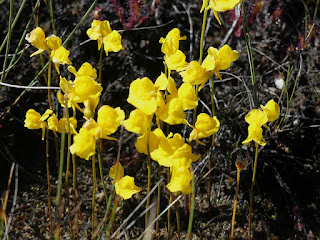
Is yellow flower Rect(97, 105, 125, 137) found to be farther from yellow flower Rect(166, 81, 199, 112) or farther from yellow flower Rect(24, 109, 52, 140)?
yellow flower Rect(24, 109, 52, 140)

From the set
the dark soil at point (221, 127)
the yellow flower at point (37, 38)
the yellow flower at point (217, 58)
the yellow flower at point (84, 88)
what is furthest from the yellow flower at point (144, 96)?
the dark soil at point (221, 127)

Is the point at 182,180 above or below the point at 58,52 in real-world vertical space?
below

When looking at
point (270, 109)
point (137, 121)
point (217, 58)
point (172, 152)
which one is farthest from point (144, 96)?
point (270, 109)

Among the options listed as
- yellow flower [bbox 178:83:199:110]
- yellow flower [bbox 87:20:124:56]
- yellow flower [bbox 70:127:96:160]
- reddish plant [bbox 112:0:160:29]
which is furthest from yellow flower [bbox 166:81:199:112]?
reddish plant [bbox 112:0:160:29]

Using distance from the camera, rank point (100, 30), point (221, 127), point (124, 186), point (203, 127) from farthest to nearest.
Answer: point (221, 127)
point (100, 30)
point (124, 186)
point (203, 127)

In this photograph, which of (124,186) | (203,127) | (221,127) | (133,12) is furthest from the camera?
(133,12)

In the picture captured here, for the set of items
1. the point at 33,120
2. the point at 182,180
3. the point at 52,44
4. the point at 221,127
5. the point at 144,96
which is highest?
the point at 52,44

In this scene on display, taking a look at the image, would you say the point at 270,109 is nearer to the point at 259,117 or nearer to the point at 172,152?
the point at 259,117

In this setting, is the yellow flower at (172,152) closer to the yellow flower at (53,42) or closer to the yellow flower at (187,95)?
the yellow flower at (187,95)
